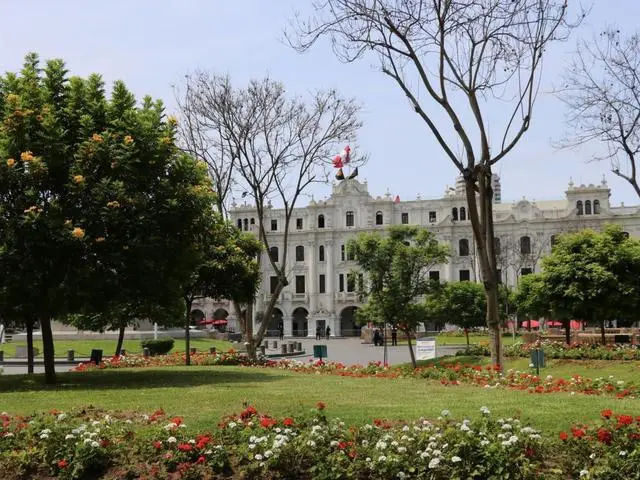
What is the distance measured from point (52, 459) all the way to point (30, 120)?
27.4 feet

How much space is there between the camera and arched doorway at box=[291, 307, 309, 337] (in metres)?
76.6

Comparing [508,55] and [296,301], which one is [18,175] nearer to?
[508,55]

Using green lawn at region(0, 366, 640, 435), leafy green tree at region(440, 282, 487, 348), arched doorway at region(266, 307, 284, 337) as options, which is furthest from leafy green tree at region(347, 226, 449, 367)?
arched doorway at region(266, 307, 284, 337)

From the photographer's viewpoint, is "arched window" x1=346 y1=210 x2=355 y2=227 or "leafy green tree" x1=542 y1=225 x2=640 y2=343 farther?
"arched window" x1=346 y1=210 x2=355 y2=227

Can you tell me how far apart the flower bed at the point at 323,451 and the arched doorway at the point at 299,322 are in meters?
68.2

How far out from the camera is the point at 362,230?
235 feet

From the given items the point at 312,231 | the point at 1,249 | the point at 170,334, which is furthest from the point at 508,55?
the point at 312,231

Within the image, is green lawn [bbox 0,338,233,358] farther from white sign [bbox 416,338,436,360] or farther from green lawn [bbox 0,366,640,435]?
green lawn [bbox 0,366,640,435]

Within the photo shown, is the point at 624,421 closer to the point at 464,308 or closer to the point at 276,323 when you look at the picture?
the point at 464,308

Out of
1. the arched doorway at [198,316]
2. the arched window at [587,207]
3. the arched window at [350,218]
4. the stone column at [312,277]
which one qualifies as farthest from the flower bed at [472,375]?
the arched doorway at [198,316]

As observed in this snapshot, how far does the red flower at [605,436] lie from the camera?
788cm

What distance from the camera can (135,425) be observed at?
9.43 meters

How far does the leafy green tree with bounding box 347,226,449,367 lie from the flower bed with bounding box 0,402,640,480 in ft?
53.5

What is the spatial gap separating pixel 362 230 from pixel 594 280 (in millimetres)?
43531
